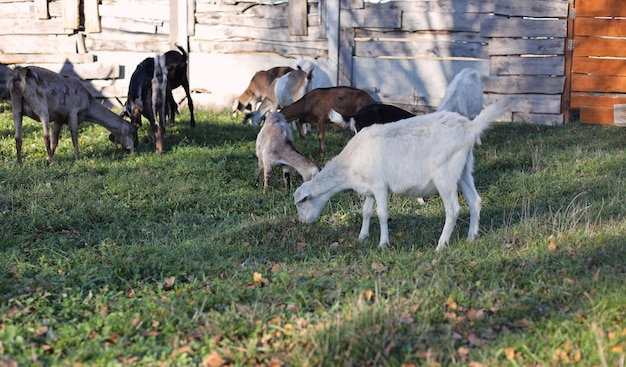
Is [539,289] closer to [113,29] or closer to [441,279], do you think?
[441,279]

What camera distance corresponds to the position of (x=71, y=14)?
1636cm

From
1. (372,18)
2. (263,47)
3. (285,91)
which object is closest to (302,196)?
(285,91)

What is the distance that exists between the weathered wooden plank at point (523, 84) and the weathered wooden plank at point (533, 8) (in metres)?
1.04

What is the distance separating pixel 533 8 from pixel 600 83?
1.66 meters

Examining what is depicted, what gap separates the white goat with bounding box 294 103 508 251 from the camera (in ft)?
22.3

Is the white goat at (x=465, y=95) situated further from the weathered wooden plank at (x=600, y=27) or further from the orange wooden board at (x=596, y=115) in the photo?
the weathered wooden plank at (x=600, y=27)

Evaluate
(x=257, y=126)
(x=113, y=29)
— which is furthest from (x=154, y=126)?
(x=113, y=29)

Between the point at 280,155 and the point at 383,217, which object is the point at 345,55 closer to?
the point at 280,155

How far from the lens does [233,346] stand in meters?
4.62

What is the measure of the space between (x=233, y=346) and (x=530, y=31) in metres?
10.4

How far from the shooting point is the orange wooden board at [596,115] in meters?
13.3

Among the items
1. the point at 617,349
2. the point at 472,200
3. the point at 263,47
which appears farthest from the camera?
the point at 263,47

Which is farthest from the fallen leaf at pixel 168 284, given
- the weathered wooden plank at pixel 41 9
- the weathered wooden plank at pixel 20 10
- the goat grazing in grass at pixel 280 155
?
the weathered wooden plank at pixel 20 10

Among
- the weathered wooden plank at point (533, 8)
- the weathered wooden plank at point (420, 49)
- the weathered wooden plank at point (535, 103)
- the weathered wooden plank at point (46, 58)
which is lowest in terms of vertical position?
the weathered wooden plank at point (535, 103)
